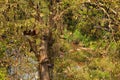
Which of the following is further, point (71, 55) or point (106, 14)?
point (71, 55)

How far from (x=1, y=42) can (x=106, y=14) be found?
245 centimetres

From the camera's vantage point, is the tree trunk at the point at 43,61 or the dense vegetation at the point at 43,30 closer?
the dense vegetation at the point at 43,30

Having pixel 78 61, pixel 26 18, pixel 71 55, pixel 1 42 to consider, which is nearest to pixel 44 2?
pixel 26 18

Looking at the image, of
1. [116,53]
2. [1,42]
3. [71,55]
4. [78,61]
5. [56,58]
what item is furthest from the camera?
[78,61]

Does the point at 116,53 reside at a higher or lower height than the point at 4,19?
lower

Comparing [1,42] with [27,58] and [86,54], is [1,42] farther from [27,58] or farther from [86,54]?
[86,54]

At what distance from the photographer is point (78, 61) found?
44.3 ft

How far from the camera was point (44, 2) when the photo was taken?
878 centimetres

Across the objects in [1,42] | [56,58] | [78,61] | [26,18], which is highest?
[26,18]

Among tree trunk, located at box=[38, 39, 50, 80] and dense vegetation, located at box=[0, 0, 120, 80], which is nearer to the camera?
dense vegetation, located at box=[0, 0, 120, 80]

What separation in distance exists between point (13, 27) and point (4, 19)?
0.25 m

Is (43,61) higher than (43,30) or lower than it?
lower

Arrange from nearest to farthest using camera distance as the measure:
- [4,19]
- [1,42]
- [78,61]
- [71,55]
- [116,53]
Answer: [4,19] → [1,42] → [116,53] → [71,55] → [78,61]

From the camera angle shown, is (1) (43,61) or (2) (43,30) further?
(1) (43,61)
